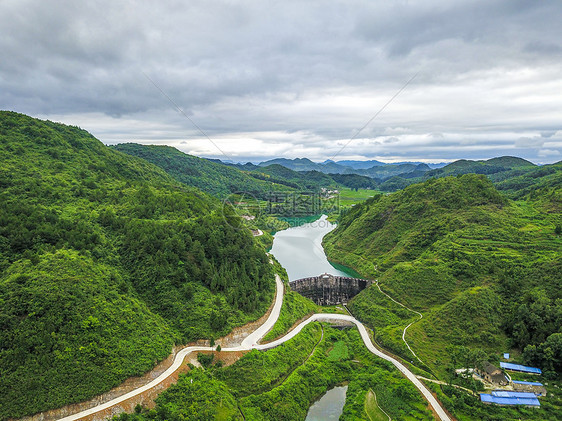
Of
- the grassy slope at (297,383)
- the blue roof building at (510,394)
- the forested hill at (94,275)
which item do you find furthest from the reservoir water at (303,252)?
the blue roof building at (510,394)

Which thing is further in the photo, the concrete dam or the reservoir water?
the reservoir water

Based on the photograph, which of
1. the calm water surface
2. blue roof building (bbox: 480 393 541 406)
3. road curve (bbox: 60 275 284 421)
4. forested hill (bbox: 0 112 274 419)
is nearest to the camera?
road curve (bbox: 60 275 284 421)

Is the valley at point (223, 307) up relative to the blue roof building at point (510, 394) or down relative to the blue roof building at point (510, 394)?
up

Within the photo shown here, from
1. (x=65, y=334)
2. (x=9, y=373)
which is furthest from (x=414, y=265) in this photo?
(x=9, y=373)

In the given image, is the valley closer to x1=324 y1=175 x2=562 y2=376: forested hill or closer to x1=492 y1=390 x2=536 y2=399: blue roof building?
x1=324 y1=175 x2=562 y2=376: forested hill

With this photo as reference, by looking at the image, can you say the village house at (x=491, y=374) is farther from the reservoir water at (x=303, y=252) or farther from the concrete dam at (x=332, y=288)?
the reservoir water at (x=303, y=252)

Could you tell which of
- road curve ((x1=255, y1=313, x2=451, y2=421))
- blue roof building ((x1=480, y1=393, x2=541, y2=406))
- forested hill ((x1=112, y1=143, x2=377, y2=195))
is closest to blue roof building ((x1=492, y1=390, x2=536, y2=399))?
blue roof building ((x1=480, y1=393, x2=541, y2=406))

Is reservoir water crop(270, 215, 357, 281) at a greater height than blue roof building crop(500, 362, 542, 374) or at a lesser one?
lesser
